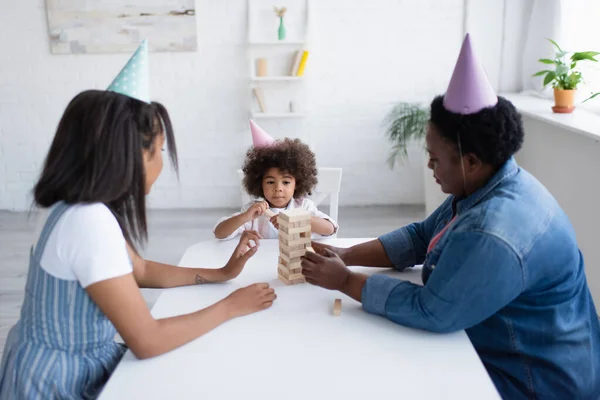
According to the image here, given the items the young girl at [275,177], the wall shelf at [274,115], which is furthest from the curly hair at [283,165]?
the wall shelf at [274,115]

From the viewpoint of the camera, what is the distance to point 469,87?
4.22 feet

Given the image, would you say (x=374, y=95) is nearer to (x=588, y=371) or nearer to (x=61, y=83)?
(x=61, y=83)

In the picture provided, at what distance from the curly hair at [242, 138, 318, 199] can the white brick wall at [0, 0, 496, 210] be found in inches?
92.5

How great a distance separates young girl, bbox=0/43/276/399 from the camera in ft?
3.71

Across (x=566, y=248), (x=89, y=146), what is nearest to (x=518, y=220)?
(x=566, y=248)

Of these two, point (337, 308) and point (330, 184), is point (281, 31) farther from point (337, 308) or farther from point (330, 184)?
point (337, 308)

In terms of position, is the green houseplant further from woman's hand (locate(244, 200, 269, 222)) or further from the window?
woman's hand (locate(244, 200, 269, 222))

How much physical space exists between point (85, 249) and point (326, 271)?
0.56 m

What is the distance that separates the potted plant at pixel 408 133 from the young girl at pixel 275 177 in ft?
5.85

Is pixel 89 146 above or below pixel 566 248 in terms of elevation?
above

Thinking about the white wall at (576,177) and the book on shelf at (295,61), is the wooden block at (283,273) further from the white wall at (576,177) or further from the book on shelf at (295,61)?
the book on shelf at (295,61)

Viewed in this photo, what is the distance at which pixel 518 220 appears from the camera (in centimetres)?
120

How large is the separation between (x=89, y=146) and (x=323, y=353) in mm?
601

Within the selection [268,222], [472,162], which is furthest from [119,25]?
[472,162]
